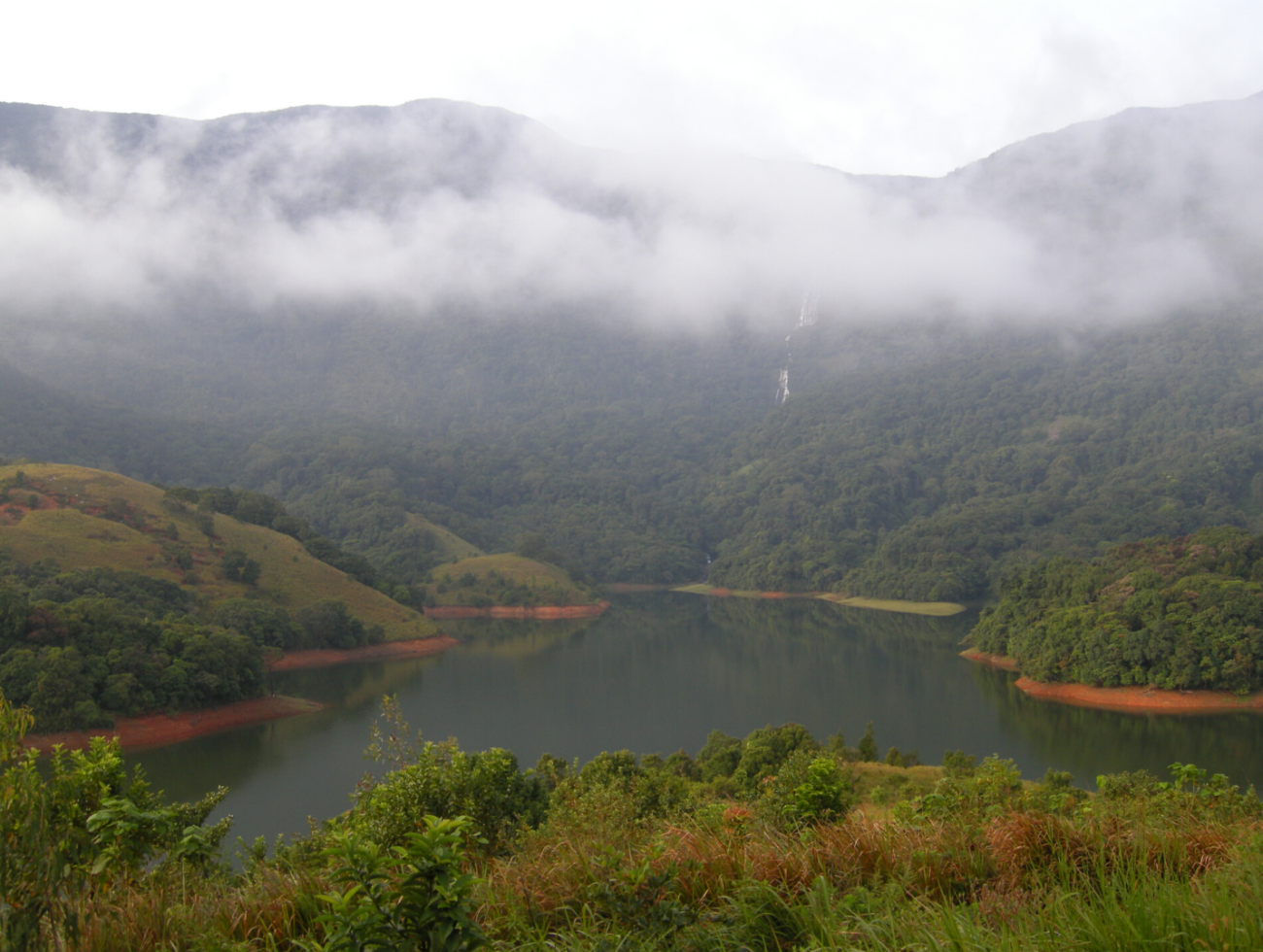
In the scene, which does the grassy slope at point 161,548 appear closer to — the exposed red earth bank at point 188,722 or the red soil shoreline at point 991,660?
the exposed red earth bank at point 188,722

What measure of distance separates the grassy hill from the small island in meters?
52.5

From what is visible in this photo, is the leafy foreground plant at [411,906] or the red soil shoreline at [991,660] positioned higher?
the leafy foreground plant at [411,906]

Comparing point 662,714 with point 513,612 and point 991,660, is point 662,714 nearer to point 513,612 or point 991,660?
point 991,660

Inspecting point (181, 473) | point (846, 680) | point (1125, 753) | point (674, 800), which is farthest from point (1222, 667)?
point (181, 473)

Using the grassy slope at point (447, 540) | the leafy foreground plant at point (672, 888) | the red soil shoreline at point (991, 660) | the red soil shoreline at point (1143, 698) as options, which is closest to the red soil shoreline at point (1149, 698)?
the red soil shoreline at point (1143, 698)

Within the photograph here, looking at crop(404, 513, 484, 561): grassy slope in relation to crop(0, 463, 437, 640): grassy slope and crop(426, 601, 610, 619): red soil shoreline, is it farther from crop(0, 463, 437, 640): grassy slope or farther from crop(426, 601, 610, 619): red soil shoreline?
crop(0, 463, 437, 640): grassy slope

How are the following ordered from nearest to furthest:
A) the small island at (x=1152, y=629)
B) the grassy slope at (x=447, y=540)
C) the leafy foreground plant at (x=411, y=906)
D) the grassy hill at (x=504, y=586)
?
the leafy foreground plant at (x=411, y=906), the small island at (x=1152, y=629), the grassy hill at (x=504, y=586), the grassy slope at (x=447, y=540)

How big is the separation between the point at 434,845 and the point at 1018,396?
20610cm

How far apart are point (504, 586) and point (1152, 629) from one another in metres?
68.1

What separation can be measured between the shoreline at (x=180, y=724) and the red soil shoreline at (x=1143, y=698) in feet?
133

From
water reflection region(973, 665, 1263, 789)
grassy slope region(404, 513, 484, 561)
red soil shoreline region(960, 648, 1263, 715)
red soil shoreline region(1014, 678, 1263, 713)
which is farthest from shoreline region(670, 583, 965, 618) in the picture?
water reflection region(973, 665, 1263, 789)

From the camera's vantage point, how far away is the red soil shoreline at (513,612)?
95.6 metres

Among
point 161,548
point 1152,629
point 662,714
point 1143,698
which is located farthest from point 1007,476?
point 161,548

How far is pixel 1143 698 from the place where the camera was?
44.8 m
